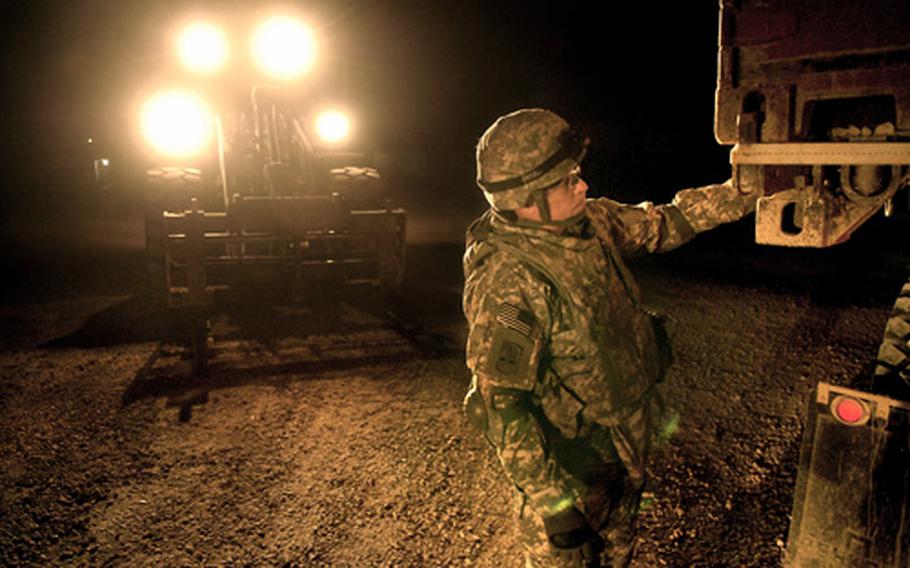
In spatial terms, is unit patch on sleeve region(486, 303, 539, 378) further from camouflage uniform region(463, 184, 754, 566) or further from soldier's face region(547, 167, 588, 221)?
soldier's face region(547, 167, 588, 221)

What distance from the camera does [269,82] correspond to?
24.4 feet

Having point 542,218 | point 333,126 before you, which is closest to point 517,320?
point 542,218

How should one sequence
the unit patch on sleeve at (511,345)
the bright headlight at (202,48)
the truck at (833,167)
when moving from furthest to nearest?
the bright headlight at (202,48) → the unit patch on sleeve at (511,345) → the truck at (833,167)

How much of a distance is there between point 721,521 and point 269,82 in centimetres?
684

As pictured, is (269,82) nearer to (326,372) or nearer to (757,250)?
(326,372)

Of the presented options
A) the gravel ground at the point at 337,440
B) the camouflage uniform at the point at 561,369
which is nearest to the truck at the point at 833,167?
the camouflage uniform at the point at 561,369

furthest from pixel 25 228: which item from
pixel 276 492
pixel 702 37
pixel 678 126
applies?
pixel 702 37

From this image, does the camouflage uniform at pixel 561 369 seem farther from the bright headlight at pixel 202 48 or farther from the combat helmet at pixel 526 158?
the bright headlight at pixel 202 48

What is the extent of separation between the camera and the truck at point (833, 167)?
5.75 ft

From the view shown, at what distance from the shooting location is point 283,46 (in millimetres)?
7176

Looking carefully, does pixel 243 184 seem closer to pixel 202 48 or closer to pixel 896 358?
pixel 202 48

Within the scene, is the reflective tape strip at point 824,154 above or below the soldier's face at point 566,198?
above

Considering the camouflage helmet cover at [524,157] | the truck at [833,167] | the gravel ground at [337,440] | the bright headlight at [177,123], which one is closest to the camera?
the truck at [833,167]

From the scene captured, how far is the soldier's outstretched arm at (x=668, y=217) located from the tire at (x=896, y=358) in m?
0.77
